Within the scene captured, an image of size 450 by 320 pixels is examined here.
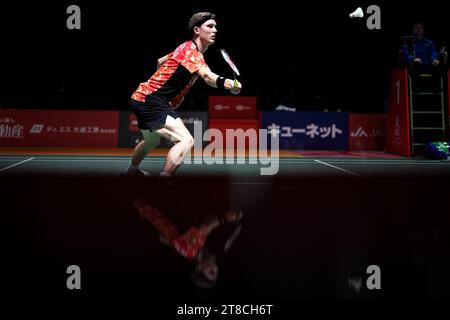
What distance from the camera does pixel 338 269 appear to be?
1.94 m

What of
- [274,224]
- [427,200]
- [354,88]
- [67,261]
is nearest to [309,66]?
[354,88]

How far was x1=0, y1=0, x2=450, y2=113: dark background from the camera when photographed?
498 inches

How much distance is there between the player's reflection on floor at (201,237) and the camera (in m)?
1.91

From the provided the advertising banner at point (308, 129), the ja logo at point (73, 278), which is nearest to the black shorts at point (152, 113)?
the ja logo at point (73, 278)

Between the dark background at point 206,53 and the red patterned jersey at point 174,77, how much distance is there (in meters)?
7.63

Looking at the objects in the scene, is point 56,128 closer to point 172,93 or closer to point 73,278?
point 172,93

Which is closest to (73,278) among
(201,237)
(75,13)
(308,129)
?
(201,237)

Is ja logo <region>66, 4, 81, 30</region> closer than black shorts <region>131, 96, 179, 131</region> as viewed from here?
No

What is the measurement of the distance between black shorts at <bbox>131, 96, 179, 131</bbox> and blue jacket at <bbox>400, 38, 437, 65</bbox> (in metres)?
6.13

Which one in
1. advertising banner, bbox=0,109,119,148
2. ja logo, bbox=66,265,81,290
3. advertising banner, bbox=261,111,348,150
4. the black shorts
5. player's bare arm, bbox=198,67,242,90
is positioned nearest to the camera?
ja logo, bbox=66,265,81,290

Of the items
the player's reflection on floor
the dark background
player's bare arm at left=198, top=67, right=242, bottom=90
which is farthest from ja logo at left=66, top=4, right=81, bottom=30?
the player's reflection on floor

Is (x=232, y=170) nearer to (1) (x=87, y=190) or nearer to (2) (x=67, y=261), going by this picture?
(1) (x=87, y=190)

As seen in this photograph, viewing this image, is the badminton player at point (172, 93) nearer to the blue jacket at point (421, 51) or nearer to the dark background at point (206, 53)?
the blue jacket at point (421, 51)

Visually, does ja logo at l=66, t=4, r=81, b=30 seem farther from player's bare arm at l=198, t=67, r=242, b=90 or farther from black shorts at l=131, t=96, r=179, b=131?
player's bare arm at l=198, t=67, r=242, b=90
